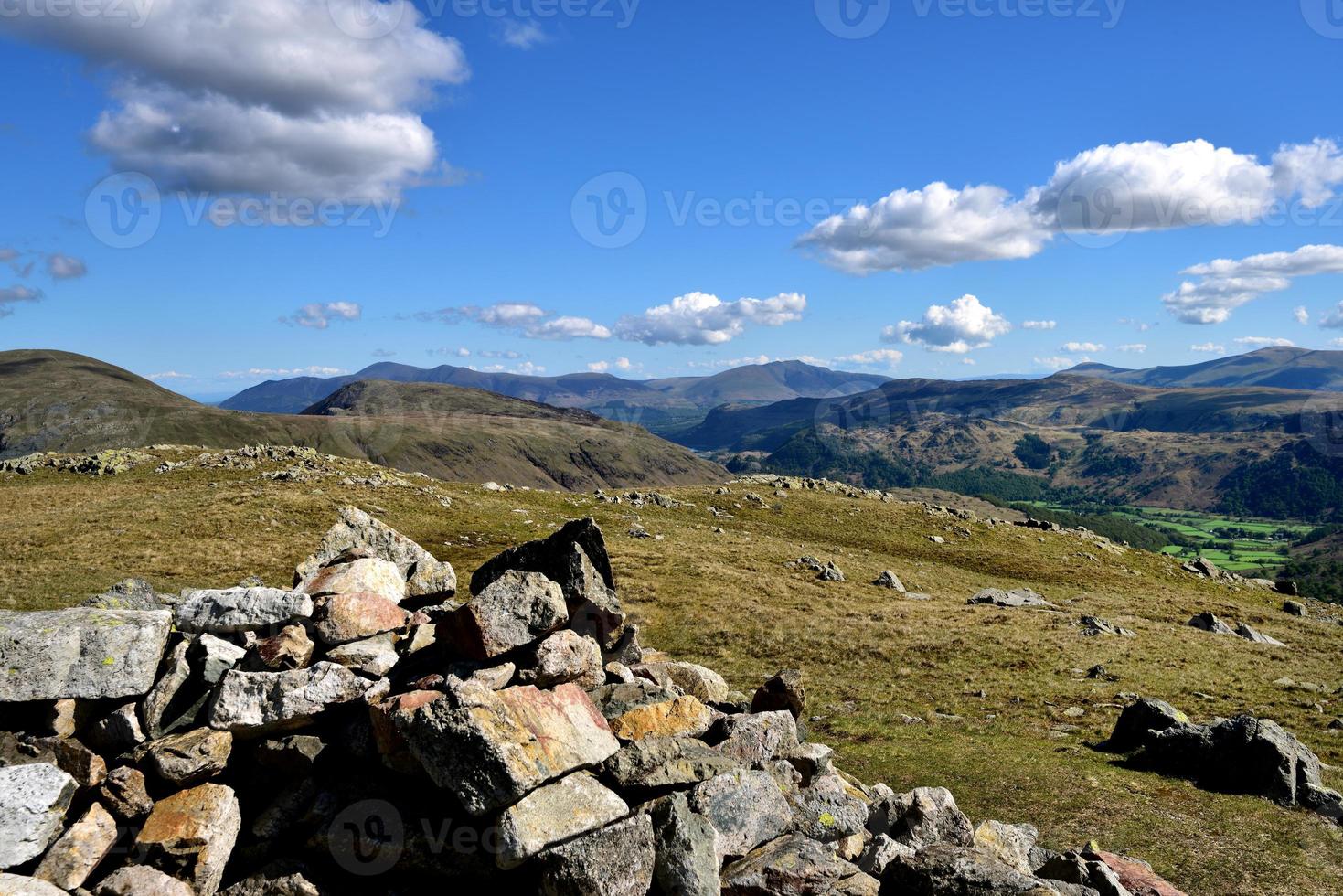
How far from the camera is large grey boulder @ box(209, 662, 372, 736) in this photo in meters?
14.1

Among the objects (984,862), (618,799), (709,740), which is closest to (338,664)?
(618,799)

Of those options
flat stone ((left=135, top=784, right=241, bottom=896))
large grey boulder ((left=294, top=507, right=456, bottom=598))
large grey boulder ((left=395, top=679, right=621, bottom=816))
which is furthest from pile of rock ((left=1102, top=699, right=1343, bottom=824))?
flat stone ((left=135, top=784, right=241, bottom=896))

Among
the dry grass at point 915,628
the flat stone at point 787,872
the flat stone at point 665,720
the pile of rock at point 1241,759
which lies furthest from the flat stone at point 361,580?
the pile of rock at point 1241,759

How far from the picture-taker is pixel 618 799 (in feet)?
44.3

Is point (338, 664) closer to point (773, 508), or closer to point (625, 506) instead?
point (625, 506)

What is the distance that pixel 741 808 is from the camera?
47.4ft

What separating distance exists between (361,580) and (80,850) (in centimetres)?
816

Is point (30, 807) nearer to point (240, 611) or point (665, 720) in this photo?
point (240, 611)

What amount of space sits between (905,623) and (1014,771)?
77.9 feet

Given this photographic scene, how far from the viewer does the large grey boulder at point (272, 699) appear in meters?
14.1

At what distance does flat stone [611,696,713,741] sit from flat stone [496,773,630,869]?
7.82 feet

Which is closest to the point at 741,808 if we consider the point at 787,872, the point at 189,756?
the point at 787,872

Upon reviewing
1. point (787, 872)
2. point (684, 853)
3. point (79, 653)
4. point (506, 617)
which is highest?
point (79, 653)

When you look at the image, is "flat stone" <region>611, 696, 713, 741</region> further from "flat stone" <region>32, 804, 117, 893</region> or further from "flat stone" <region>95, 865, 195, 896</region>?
"flat stone" <region>32, 804, 117, 893</region>
